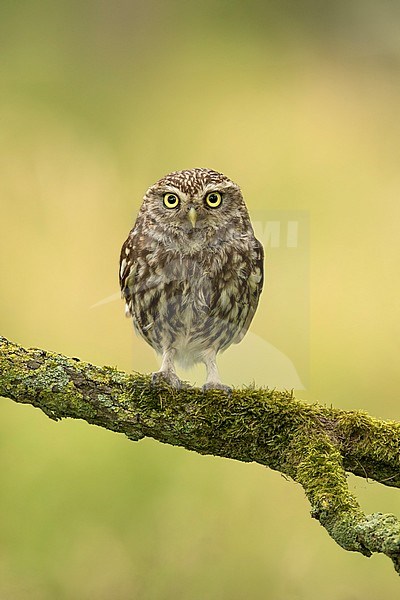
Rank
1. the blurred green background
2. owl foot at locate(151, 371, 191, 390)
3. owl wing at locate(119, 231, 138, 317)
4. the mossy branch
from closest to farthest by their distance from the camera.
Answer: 1. the mossy branch
2. owl foot at locate(151, 371, 191, 390)
3. owl wing at locate(119, 231, 138, 317)
4. the blurred green background

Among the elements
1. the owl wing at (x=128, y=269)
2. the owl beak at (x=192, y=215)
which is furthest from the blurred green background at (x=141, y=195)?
the owl beak at (x=192, y=215)

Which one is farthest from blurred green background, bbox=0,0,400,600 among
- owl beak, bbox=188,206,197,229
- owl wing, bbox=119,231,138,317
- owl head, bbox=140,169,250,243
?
owl beak, bbox=188,206,197,229

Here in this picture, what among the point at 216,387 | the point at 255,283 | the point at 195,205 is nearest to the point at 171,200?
the point at 195,205

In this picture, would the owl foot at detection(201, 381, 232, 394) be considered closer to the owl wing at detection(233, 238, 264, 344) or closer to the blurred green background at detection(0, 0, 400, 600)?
the owl wing at detection(233, 238, 264, 344)

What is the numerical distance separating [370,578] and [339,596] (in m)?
0.10

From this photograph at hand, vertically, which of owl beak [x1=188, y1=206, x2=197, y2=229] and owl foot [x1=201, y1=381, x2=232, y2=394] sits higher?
owl beak [x1=188, y1=206, x2=197, y2=229]

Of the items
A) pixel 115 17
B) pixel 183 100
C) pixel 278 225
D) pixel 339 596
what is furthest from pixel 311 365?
pixel 115 17

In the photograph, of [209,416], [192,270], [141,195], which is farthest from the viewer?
[141,195]

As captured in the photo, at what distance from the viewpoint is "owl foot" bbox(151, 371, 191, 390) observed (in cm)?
165

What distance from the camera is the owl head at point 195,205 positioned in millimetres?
1630

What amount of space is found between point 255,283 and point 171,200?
300mm

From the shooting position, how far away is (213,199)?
1.66 metres

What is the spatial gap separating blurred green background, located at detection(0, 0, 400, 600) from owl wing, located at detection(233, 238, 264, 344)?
0.24m

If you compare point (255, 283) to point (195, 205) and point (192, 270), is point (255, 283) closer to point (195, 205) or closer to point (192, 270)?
point (192, 270)
